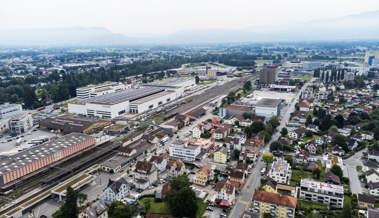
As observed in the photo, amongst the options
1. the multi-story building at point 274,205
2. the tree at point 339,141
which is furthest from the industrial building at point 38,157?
the tree at point 339,141

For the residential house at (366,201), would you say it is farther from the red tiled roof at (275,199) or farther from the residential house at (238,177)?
the residential house at (238,177)

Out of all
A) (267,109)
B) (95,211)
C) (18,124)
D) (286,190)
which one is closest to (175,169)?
(95,211)

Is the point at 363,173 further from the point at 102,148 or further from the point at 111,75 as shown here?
the point at 111,75

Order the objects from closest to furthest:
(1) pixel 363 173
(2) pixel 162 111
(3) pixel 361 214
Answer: (3) pixel 361 214 < (1) pixel 363 173 < (2) pixel 162 111

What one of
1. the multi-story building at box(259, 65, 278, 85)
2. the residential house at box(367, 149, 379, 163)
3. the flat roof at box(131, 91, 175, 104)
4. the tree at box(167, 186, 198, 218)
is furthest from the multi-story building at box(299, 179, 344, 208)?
the multi-story building at box(259, 65, 278, 85)

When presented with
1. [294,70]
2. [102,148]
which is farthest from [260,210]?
[294,70]

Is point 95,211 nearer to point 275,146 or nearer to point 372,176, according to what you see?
point 275,146
